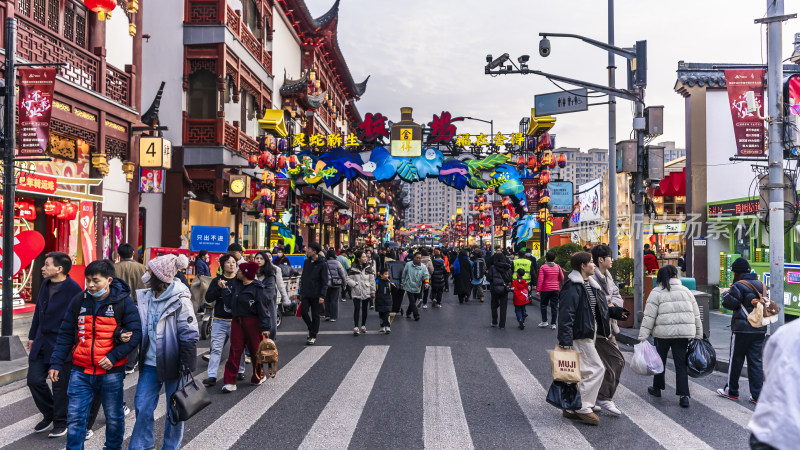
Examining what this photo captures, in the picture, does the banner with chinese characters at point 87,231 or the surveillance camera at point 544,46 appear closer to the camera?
the surveillance camera at point 544,46

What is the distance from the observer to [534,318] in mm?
17016

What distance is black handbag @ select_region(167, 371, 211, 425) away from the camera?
472cm

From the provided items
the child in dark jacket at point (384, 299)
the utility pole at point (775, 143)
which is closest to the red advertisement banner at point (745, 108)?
the utility pole at point (775, 143)

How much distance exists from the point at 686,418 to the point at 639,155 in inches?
331

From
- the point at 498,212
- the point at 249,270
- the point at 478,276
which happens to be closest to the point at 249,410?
the point at 249,270

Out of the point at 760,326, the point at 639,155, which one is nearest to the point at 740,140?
the point at 639,155

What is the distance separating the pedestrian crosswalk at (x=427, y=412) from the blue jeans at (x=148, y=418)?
2.08 feet

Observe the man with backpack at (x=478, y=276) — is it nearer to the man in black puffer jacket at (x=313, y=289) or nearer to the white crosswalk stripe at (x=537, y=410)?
the man in black puffer jacket at (x=313, y=289)

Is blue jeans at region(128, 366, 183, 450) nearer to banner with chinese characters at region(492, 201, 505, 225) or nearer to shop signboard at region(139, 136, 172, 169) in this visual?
shop signboard at region(139, 136, 172, 169)

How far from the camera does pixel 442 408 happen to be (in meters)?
6.97

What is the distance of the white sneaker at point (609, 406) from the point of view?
678 centimetres

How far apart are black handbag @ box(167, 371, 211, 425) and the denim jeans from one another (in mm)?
3439

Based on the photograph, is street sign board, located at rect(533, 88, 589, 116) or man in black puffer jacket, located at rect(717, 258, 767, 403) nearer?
man in black puffer jacket, located at rect(717, 258, 767, 403)

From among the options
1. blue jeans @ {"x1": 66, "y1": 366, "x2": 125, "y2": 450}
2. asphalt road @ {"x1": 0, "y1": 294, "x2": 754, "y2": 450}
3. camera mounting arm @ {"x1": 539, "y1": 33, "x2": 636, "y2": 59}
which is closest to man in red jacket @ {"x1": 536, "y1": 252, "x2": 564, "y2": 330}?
asphalt road @ {"x1": 0, "y1": 294, "x2": 754, "y2": 450}
